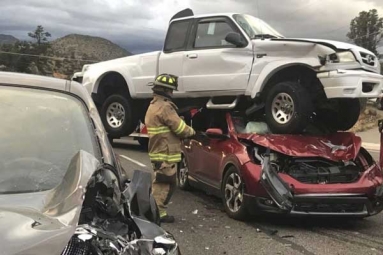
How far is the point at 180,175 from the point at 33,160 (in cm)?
619

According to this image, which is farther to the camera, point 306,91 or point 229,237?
point 306,91

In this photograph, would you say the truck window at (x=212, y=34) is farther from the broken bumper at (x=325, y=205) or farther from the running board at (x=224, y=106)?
the broken bumper at (x=325, y=205)

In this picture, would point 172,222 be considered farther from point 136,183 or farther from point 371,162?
point 136,183

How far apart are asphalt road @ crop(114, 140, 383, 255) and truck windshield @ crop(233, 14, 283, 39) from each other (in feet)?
9.26

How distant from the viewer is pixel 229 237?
6293mm

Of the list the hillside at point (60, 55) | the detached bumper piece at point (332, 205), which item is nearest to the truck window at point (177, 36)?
the detached bumper piece at point (332, 205)

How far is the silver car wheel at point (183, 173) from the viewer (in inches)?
354

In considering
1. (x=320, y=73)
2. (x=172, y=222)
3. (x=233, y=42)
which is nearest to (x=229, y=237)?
(x=172, y=222)

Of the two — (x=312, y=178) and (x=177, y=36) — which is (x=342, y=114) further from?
(x=177, y=36)

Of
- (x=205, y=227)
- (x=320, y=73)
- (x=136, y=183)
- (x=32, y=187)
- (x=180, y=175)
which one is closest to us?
(x=32, y=187)

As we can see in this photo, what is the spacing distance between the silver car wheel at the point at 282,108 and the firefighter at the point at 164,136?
58.3 inches

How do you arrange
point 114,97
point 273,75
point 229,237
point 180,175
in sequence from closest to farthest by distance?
point 229,237, point 273,75, point 180,175, point 114,97

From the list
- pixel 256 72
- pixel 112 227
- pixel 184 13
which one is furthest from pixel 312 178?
pixel 184 13

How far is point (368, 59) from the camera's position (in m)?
7.88
